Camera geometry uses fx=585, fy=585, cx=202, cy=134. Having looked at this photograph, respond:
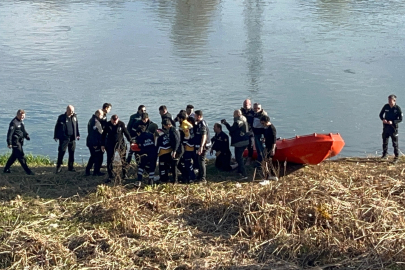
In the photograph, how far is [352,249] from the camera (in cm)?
665

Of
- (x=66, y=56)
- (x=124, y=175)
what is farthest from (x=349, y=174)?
(x=66, y=56)

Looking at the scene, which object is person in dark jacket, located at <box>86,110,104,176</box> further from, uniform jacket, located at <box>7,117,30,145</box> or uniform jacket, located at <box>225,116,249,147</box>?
uniform jacket, located at <box>225,116,249,147</box>

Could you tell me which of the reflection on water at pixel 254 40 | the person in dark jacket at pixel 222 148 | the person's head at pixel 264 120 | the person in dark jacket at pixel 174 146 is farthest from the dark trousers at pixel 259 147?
the reflection on water at pixel 254 40

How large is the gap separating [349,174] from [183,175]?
8.63ft

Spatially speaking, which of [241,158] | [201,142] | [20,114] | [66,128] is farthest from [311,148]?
[20,114]

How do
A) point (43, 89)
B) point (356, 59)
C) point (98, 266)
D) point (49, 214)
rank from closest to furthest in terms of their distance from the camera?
point (98, 266) → point (49, 214) → point (43, 89) → point (356, 59)

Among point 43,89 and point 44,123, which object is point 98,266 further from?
point 43,89

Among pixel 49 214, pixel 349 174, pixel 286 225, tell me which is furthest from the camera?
pixel 349 174

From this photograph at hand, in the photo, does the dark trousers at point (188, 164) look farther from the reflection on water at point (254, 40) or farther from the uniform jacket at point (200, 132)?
the reflection on water at point (254, 40)

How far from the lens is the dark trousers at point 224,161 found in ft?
32.6

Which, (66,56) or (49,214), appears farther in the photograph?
(66,56)

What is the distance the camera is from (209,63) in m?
21.1

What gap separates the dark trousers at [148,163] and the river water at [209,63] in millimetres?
4217

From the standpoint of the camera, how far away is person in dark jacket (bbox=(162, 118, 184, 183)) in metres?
8.99
